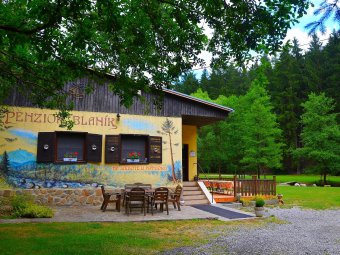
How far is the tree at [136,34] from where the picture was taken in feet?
14.4

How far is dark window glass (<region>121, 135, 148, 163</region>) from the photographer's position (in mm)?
13328

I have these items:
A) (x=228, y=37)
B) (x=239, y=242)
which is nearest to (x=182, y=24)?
(x=228, y=37)

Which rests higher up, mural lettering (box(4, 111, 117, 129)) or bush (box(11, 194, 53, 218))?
mural lettering (box(4, 111, 117, 129))

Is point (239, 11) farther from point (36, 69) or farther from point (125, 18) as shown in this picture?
point (36, 69)

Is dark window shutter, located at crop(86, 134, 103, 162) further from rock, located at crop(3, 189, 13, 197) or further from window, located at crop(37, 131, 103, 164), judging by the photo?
rock, located at crop(3, 189, 13, 197)

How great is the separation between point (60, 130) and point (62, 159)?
1.20 meters

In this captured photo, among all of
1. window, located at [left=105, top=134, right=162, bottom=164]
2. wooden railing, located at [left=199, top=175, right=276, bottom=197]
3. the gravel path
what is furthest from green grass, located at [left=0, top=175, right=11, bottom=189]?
wooden railing, located at [left=199, top=175, right=276, bottom=197]

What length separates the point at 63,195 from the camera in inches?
469

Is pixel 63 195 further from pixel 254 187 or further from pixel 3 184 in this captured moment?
pixel 254 187

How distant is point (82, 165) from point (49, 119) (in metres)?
2.30

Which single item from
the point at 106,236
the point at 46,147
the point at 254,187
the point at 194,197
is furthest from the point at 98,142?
the point at 254,187

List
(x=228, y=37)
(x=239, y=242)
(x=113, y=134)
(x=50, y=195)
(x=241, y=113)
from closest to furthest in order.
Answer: (x=228, y=37) → (x=239, y=242) → (x=50, y=195) → (x=113, y=134) → (x=241, y=113)

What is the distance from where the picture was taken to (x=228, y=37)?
197 inches

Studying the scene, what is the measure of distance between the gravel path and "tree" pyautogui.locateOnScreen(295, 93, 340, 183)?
64.3 ft
